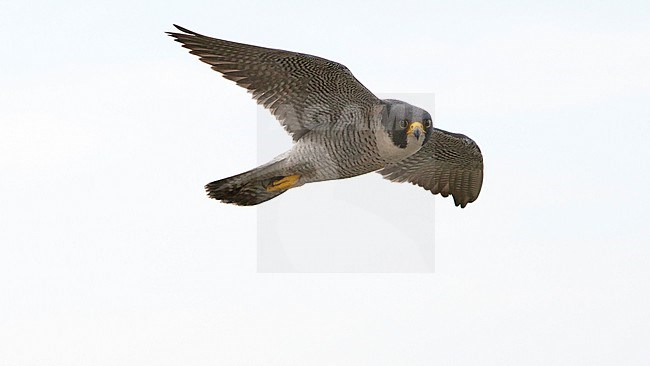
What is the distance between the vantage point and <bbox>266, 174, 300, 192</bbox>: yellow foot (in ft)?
40.5

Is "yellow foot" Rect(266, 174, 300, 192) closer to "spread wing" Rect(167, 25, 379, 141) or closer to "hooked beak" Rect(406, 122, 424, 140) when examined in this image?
"spread wing" Rect(167, 25, 379, 141)

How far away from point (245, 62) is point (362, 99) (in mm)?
1414

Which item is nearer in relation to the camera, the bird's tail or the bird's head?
the bird's head

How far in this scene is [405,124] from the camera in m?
11.8

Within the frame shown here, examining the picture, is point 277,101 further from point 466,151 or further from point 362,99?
point 466,151

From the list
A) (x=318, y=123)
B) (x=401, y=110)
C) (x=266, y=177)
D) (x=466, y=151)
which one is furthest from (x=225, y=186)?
(x=466, y=151)

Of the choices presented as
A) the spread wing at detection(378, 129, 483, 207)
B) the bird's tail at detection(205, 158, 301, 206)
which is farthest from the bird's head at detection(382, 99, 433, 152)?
the spread wing at detection(378, 129, 483, 207)

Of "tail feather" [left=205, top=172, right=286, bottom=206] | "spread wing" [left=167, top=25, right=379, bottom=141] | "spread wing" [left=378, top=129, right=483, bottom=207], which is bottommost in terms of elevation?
"tail feather" [left=205, top=172, right=286, bottom=206]

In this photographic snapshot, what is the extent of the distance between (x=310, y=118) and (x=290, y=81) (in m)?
0.58

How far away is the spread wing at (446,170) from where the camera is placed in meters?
14.1

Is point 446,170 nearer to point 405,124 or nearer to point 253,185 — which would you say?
point 405,124

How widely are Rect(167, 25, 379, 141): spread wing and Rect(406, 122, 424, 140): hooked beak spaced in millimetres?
528

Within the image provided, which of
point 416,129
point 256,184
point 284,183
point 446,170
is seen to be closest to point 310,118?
point 284,183

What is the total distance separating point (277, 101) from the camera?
12.1 metres
